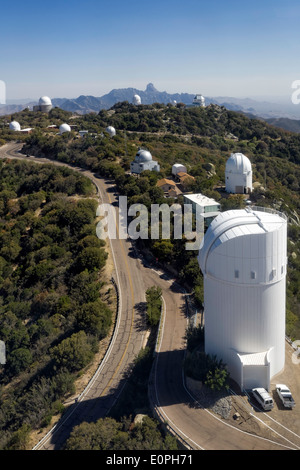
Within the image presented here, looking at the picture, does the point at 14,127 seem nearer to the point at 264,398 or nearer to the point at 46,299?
the point at 46,299

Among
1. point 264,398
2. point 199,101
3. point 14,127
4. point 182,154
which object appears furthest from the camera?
point 199,101

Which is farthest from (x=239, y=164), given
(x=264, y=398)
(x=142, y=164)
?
(x=264, y=398)

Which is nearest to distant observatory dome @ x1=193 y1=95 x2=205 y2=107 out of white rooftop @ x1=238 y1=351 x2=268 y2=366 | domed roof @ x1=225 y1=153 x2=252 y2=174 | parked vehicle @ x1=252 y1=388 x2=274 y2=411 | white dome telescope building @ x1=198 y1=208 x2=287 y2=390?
domed roof @ x1=225 y1=153 x2=252 y2=174

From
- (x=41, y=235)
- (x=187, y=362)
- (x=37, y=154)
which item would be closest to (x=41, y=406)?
(x=187, y=362)

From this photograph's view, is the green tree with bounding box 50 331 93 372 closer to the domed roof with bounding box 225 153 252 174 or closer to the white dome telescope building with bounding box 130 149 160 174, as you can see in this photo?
the domed roof with bounding box 225 153 252 174

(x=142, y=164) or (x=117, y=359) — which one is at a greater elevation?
(x=142, y=164)
